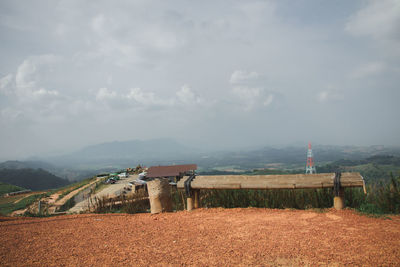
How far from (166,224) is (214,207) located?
2250 millimetres

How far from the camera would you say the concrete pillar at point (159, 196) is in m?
7.50

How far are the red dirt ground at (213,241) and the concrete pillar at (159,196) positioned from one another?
85cm

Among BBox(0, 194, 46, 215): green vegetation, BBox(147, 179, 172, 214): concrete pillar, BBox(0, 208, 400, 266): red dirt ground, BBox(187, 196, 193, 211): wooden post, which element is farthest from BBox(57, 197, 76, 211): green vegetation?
BBox(187, 196, 193, 211): wooden post

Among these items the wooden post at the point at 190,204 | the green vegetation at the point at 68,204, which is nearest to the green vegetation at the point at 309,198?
the wooden post at the point at 190,204

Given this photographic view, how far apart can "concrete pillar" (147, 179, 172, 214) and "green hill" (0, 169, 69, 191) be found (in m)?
84.7

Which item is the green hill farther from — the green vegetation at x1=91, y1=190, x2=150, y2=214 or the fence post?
the fence post

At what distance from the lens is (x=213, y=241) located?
4707 millimetres

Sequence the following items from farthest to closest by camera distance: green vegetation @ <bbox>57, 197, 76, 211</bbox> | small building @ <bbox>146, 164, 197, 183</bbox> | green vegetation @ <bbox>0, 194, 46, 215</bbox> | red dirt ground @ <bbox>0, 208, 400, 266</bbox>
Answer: small building @ <bbox>146, 164, 197, 183</bbox> → green vegetation @ <bbox>0, 194, 46, 215</bbox> → green vegetation @ <bbox>57, 197, 76, 211</bbox> → red dirt ground @ <bbox>0, 208, 400, 266</bbox>

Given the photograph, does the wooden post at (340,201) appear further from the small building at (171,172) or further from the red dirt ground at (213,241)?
the small building at (171,172)

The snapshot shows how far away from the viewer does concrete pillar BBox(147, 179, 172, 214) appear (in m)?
7.50

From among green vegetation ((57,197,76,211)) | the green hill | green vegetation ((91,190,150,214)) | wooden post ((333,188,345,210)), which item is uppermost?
wooden post ((333,188,345,210))

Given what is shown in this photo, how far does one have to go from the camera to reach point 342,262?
365 centimetres

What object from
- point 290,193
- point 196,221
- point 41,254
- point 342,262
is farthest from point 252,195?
point 41,254

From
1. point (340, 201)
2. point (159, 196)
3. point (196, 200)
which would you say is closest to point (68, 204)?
point (159, 196)
